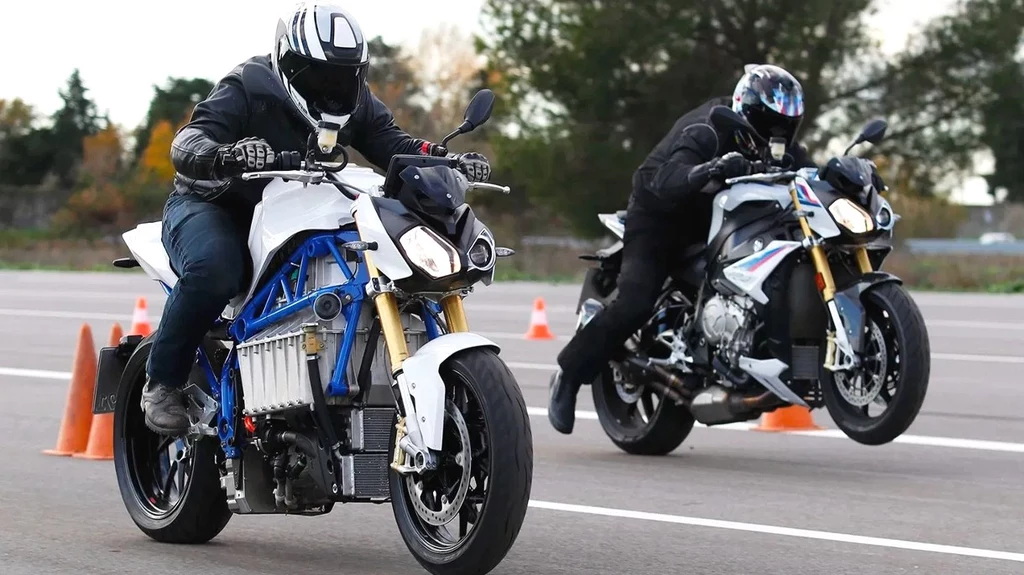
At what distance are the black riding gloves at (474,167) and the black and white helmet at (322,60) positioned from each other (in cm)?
49

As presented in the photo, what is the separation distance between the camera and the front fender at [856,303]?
28.0 feet

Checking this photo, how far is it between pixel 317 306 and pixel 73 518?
215cm

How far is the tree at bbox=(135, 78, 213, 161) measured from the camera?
94.6 meters

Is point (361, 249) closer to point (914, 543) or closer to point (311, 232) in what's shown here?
point (311, 232)

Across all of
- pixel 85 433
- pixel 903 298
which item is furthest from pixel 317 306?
pixel 85 433

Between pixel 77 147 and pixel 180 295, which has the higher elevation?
pixel 77 147

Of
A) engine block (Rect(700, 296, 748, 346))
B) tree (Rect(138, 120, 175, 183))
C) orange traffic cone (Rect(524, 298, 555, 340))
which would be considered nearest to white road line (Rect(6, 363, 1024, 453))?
engine block (Rect(700, 296, 748, 346))

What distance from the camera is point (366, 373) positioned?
5.78m

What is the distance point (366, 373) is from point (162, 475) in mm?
1572

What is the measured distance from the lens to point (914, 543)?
22.0 feet

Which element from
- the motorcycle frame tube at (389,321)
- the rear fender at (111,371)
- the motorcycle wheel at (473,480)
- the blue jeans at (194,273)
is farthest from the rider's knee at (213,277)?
the rear fender at (111,371)

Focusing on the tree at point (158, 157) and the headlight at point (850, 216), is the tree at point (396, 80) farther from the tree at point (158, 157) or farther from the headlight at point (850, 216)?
the headlight at point (850, 216)

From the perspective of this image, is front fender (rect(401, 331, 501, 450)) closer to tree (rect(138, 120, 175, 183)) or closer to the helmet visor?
the helmet visor

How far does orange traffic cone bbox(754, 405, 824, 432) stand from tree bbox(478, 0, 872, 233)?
31126mm
